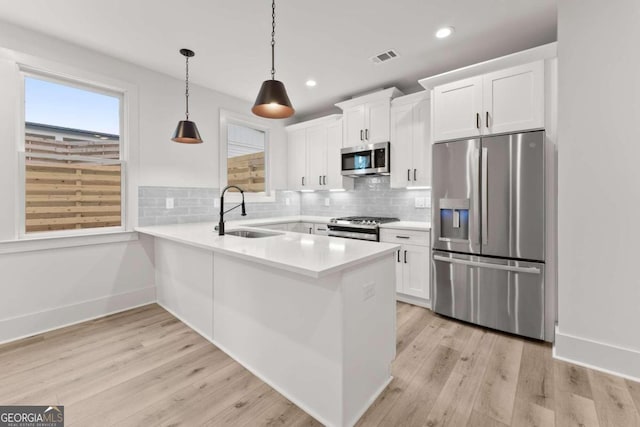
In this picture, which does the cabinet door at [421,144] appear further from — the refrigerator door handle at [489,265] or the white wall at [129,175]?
the white wall at [129,175]

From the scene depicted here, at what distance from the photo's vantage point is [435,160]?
2879 mm

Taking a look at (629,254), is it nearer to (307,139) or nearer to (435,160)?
(435,160)

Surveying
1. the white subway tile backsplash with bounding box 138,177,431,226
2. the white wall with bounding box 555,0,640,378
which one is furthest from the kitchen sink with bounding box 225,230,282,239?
the white wall with bounding box 555,0,640,378

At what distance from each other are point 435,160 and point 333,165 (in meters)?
1.72

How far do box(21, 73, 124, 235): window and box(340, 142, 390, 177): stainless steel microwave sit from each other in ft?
9.05

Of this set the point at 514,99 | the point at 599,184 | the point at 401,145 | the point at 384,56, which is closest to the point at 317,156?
the point at 401,145

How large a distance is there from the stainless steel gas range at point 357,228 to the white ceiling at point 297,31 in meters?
1.81

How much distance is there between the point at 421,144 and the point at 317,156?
1.68 m

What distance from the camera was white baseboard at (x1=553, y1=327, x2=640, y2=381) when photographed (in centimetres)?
188

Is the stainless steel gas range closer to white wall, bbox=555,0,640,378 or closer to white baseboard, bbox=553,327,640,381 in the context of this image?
white wall, bbox=555,0,640,378

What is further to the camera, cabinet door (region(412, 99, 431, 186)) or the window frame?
cabinet door (region(412, 99, 431, 186))

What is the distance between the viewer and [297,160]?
15.6ft

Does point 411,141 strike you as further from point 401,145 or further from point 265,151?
point 265,151

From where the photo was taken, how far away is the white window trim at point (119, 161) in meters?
2.42
